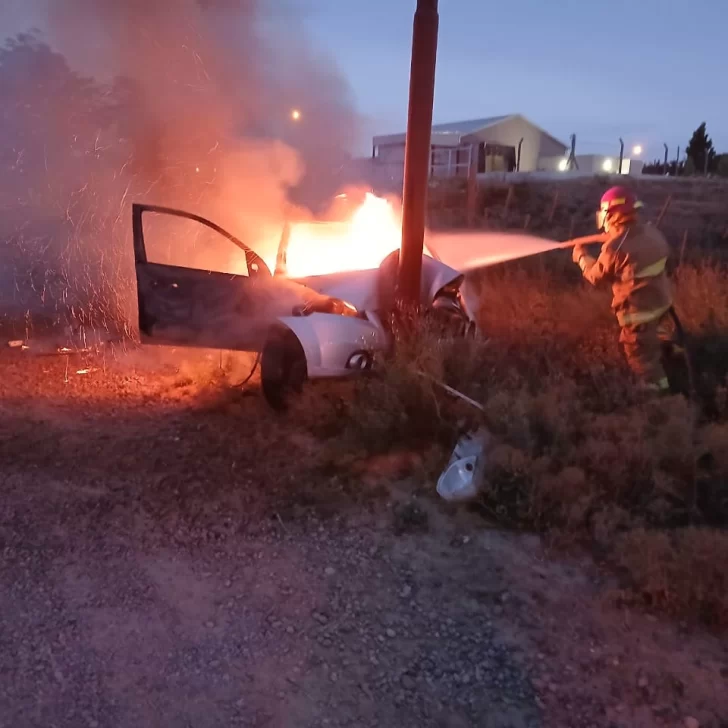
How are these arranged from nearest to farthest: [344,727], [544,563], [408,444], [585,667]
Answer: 1. [344,727]
2. [585,667]
3. [544,563]
4. [408,444]

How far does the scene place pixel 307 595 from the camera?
11.7 ft

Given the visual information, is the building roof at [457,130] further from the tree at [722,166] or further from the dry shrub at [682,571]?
the dry shrub at [682,571]

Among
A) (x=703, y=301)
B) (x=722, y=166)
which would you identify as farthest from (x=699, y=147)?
(x=703, y=301)

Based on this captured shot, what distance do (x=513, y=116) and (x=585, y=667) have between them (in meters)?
36.5

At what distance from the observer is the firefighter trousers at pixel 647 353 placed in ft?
18.8

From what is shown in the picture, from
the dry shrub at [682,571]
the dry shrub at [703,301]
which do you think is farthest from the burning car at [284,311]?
the dry shrub at [682,571]

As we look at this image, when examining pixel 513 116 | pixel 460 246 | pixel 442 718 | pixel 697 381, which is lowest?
pixel 442 718

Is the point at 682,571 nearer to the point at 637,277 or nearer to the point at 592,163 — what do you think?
the point at 637,277

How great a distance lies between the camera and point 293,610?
135 inches

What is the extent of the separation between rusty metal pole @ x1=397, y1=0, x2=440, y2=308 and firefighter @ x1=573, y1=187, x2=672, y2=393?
4.75 ft

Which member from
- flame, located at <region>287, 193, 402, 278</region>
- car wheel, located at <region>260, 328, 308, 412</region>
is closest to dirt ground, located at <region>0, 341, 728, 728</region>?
car wheel, located at <region>260, 328, 308, 412</region>

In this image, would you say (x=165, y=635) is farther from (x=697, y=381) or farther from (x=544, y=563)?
(x=697, y=381)

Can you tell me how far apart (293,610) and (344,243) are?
14.0ft

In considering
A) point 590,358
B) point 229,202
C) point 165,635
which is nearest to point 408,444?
point 590,358
